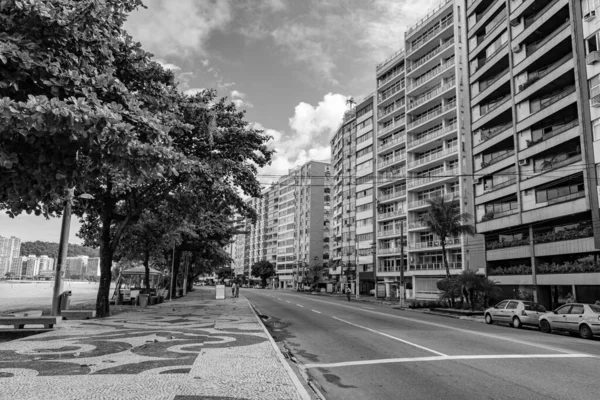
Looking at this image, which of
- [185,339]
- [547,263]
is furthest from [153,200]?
[547,263]

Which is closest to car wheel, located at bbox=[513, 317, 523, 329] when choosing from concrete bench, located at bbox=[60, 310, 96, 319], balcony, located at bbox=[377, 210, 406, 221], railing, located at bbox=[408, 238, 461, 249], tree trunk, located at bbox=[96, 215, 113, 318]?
tree trunk, located at bbox=[96, 215, 113, 318]

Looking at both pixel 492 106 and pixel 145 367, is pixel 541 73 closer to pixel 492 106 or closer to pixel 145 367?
pixel 492 106

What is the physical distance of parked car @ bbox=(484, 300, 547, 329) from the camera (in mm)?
21609

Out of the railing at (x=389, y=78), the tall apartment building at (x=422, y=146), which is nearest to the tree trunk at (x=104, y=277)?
the tall apartment building at (x=422, y=146)

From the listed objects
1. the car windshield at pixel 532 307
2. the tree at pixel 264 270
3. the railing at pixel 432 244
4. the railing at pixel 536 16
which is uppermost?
the railing at pixel 536 16

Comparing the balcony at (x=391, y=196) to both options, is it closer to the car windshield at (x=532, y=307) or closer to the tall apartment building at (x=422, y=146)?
the tall apartment building at (x=422, y=146)

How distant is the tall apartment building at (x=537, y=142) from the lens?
96.4ft

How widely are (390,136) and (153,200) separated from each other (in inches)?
2186

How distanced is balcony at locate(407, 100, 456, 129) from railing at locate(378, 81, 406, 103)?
23.1 ft

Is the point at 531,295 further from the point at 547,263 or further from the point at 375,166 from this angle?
the point at 375,166

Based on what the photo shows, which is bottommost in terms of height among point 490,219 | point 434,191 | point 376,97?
point 490,219

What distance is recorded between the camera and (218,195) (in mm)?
16953

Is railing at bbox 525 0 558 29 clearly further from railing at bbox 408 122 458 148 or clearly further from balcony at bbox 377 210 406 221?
balcony at bbox 377 210 406 221

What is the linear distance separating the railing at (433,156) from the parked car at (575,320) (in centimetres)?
3695
